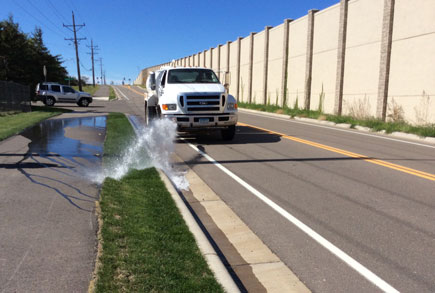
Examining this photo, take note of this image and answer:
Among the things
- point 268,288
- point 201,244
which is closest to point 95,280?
point 201,244

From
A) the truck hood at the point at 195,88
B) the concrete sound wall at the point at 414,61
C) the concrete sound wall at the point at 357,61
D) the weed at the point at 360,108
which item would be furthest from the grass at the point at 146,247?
the weed at the point at 360,108

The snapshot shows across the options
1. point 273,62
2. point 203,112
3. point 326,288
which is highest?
point 273,62

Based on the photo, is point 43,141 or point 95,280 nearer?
point 95,280

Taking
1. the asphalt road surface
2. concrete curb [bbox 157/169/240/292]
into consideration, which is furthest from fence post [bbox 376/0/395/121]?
concrete curb [bbox 157/169/240/292]

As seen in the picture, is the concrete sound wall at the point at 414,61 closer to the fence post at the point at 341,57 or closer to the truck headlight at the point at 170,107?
the fence post at the point at 341,57

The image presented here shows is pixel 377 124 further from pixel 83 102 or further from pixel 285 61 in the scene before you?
pixel 83 102

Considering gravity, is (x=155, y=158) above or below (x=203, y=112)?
below

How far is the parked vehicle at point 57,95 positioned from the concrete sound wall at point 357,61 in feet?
55.7

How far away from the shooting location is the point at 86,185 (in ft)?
21.4

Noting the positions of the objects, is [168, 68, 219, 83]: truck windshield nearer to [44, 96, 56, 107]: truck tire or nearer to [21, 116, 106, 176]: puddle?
[21, 116, 106, 176]: puddle

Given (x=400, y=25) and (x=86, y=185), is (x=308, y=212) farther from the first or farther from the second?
(x=400, y=25)

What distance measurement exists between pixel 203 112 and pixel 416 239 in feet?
26.3

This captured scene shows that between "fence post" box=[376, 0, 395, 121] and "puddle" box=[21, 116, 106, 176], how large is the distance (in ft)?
44.6

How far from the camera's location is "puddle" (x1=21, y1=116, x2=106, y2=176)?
870 cm
